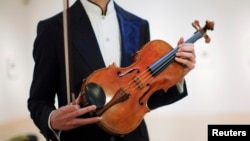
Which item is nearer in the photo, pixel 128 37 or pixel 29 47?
pixel 128 37

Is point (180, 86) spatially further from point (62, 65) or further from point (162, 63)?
point (62, 65)

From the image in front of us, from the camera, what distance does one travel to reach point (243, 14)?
149 cm

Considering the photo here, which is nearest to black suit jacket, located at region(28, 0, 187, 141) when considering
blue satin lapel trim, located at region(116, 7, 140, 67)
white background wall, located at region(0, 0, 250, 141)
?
blue satin lapel trim, located at region(116, 7, 140, 67)

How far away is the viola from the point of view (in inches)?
33.9

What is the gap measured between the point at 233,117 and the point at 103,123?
81cm

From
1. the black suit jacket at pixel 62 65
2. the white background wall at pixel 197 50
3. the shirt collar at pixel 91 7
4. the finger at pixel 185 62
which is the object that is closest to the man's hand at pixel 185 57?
the finger at pixel 185 62

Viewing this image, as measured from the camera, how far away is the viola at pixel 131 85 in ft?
2.82

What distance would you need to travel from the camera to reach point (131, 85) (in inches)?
35.6

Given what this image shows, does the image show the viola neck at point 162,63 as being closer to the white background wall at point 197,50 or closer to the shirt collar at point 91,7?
the shirt collar at point 91,7

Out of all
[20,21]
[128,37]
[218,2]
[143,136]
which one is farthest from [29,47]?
[218,2]

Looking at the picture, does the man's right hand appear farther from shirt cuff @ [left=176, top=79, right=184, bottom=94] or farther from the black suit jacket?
shirt cuff @ [left=176, top=79, right=184, bottom=94]

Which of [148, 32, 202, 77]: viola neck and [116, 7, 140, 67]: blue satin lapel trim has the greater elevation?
[116, 7, 140, 67]: blue satin lapel trim

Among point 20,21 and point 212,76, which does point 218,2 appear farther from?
point 20,21

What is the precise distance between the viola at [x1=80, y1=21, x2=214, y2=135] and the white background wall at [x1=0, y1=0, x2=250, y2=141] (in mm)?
503
